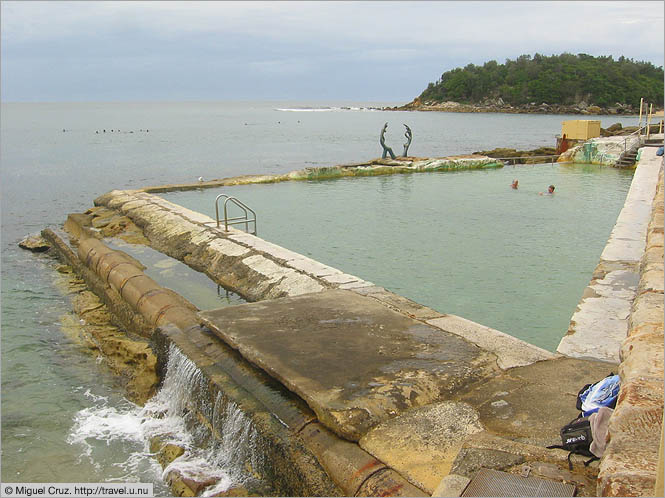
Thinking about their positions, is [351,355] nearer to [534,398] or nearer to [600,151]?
[534,398]

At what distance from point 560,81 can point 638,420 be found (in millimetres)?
112880

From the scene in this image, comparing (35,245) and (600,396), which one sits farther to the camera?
(35,245)

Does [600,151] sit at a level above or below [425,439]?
above

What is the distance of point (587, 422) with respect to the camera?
3.07 meters

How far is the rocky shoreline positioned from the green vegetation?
840mm

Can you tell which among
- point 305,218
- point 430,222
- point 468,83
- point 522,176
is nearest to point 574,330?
point 430,222

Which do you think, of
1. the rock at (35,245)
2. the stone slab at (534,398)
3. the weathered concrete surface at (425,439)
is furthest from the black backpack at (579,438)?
the rock at (35,245)

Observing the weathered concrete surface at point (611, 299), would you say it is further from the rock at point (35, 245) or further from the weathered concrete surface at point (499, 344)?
the rock at point (35, 245)

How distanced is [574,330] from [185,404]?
3.85 meters

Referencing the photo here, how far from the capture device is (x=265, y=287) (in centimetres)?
845

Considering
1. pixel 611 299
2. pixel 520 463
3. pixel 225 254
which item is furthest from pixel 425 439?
pixel 225 254

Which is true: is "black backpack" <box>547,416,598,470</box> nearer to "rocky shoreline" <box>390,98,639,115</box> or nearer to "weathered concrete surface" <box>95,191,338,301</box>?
"weathered concrete surface" <box>95,191,338,301</box>

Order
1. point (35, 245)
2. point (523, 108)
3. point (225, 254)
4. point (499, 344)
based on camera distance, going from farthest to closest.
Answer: point (523, 108), point (35, 245), point (225, 254), point (499, 344)

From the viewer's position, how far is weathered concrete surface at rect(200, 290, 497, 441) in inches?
167
